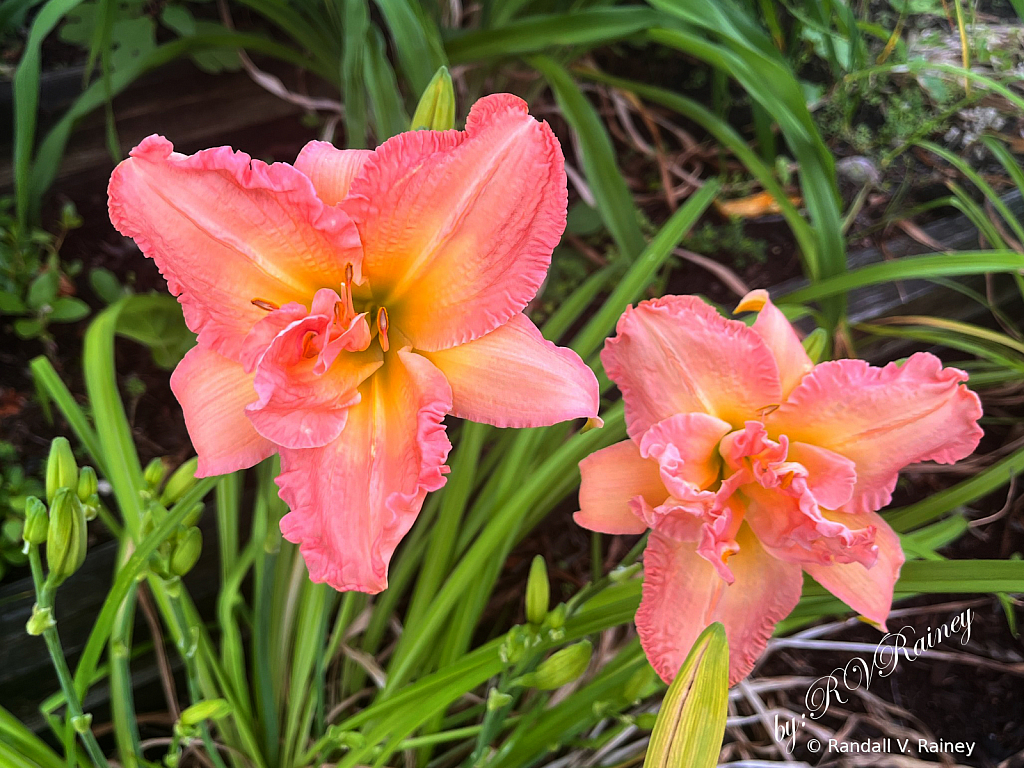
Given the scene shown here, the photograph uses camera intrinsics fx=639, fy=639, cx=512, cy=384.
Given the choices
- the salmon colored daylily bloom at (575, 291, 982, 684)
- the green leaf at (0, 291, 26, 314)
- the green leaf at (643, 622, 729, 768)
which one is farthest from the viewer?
the green leaf at (0, 291, 26, 314)

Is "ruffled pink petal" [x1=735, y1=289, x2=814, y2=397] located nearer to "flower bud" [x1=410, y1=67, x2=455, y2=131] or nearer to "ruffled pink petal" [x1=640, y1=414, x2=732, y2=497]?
"ruffled pink petal" [x1=640, y1=414, x2=732, y2=497]

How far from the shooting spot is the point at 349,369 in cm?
49

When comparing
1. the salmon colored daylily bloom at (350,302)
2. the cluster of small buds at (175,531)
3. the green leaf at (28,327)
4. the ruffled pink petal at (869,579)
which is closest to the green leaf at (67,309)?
the green leaf at (28,327)

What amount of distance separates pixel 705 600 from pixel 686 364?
0.64 ft

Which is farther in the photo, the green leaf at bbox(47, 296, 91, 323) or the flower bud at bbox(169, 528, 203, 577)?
the green leaf at bbox(47, 296, 91, 323)

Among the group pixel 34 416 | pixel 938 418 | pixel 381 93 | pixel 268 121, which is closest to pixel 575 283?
pixel 381 93

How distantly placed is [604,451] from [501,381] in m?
0.13

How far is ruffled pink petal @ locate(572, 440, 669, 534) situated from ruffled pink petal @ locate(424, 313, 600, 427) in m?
0.10

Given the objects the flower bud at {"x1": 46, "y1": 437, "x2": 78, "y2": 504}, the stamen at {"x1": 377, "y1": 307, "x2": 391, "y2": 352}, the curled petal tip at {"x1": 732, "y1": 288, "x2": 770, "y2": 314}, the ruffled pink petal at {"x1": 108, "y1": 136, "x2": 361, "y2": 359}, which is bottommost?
the flower bud at {"x1": 46, "y1": 437, "x2": 78, "y2": 504}

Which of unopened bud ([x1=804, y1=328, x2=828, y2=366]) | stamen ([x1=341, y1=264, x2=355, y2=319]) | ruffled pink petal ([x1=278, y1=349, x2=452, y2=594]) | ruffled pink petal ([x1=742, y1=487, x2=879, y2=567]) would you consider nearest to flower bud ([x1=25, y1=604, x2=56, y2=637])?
ruffled pink petal ([x1=278, y1=349, x2=452, y2=594])

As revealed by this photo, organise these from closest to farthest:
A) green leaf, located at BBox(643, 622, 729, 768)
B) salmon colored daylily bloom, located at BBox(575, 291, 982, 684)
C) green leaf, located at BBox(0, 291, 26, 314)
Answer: green leaf, located at BBox(643, 622, 729, 768), salmon colored daylily bloom, located at BBox(575, 291, 982, 684), green leaf, located at BBox(0, 291, 26, 314)

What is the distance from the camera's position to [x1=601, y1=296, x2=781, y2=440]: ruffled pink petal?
0.52 metres

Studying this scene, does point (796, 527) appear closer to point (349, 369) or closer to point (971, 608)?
point (349, 369)

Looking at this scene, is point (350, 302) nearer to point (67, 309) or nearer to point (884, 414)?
point (884, 414)
